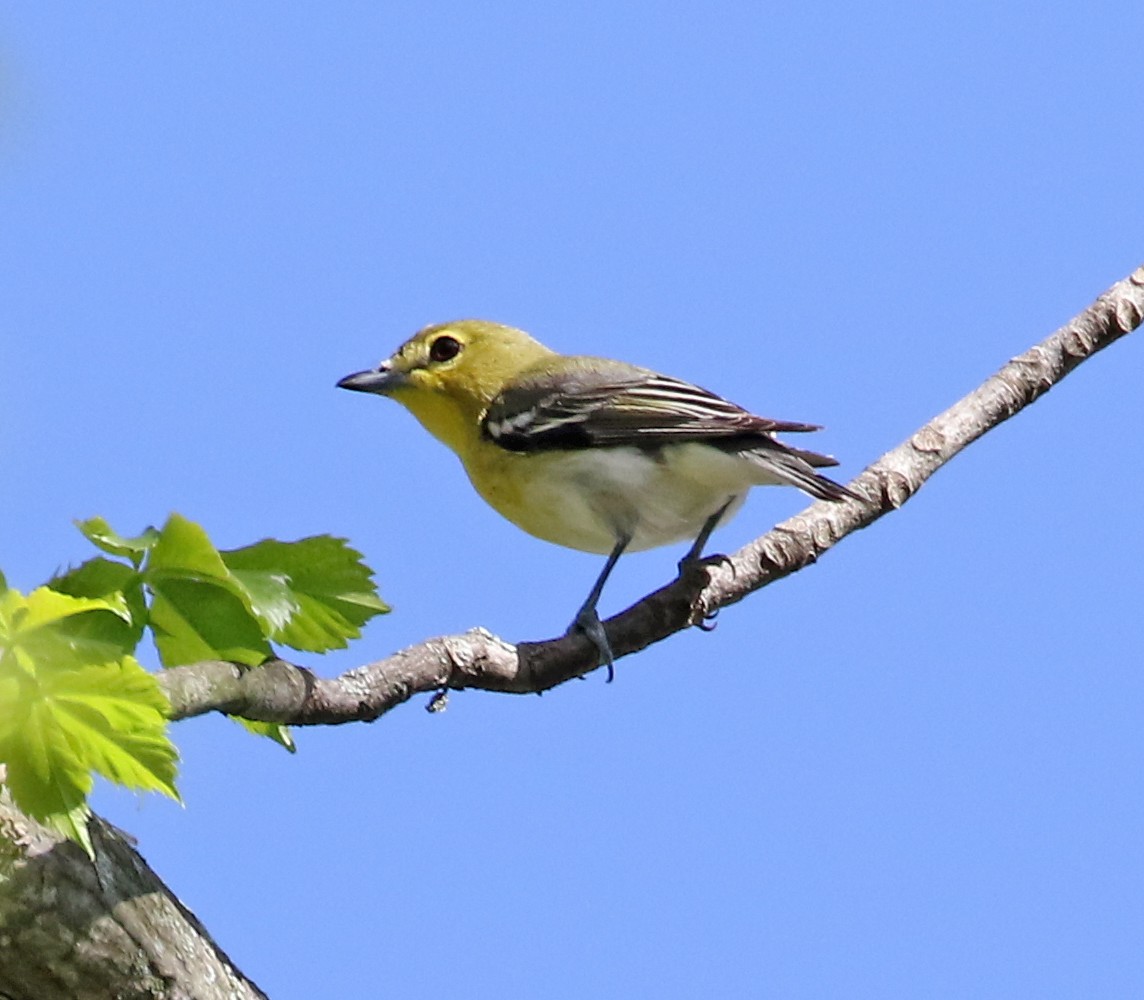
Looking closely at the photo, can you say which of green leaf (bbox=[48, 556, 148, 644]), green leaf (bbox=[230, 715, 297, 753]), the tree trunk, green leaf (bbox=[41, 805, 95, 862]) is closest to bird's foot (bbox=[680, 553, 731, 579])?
green leaf (bbox=[230, 715, 297, 753])

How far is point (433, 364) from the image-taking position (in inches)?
292

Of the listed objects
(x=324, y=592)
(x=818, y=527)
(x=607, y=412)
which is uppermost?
(x=607, y=412)

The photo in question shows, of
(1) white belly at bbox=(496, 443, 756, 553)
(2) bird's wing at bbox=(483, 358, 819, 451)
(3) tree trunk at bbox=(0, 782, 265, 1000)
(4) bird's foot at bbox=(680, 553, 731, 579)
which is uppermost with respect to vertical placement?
(2) bird's wing at bbox=(483, 358, 819, 451)

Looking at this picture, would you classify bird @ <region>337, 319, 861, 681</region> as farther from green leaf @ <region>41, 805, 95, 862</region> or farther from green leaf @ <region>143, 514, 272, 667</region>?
green leaf @ <region>41, 805, 95, 862</region>

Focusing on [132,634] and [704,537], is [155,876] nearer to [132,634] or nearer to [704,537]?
[132,634]

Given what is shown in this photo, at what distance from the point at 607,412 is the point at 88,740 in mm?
4233

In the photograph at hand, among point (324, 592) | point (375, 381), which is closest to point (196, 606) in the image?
point (324, 592)

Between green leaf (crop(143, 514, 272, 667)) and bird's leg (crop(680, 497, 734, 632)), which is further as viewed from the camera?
bird's leg (crop(680, 497, 734, 632))

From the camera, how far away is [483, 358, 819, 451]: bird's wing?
19.8 ft

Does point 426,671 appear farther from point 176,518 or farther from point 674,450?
point 674,450

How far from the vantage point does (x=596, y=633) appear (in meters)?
4.35

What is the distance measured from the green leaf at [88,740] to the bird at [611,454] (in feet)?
9.51

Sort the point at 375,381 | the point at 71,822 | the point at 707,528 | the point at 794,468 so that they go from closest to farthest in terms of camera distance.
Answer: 1. the point at 71,822
2. the point at 794,468
3. the point at 707,528
4. the point at 375,381

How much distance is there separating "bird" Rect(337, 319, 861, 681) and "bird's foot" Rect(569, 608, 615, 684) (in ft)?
2.17
